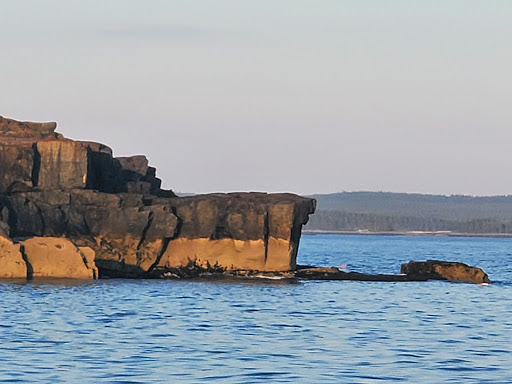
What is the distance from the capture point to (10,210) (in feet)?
217

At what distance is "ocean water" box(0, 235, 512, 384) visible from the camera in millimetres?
32125

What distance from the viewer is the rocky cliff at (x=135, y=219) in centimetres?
6888

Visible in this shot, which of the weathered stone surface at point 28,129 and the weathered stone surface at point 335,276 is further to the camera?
the weathered stone surface at point 28,129

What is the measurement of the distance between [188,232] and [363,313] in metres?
21.7

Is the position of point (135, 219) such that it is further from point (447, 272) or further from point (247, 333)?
point (247, 333)

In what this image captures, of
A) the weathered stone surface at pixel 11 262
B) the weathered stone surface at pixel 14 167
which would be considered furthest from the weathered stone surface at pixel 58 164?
the weathered stone surface at pixel 11 262

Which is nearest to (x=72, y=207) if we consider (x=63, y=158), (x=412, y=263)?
(x=63, y=158)

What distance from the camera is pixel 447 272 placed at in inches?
2997

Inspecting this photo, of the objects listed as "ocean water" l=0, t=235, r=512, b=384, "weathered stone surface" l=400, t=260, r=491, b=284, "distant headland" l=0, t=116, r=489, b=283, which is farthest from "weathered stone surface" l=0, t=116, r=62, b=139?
"weathered stone surface" l=400, t=260, r=491, b=284

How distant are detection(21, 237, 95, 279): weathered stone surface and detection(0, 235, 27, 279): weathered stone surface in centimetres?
49

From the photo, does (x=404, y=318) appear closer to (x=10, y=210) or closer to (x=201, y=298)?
(x=201, y=298)

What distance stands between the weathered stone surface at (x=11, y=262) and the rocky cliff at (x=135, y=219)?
16.0 feet

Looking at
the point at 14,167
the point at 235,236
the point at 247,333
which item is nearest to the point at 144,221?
the point at 235,236

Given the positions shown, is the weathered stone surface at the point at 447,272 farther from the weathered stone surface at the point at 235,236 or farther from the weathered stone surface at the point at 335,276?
the weathered stone surface at the point at 235,236
